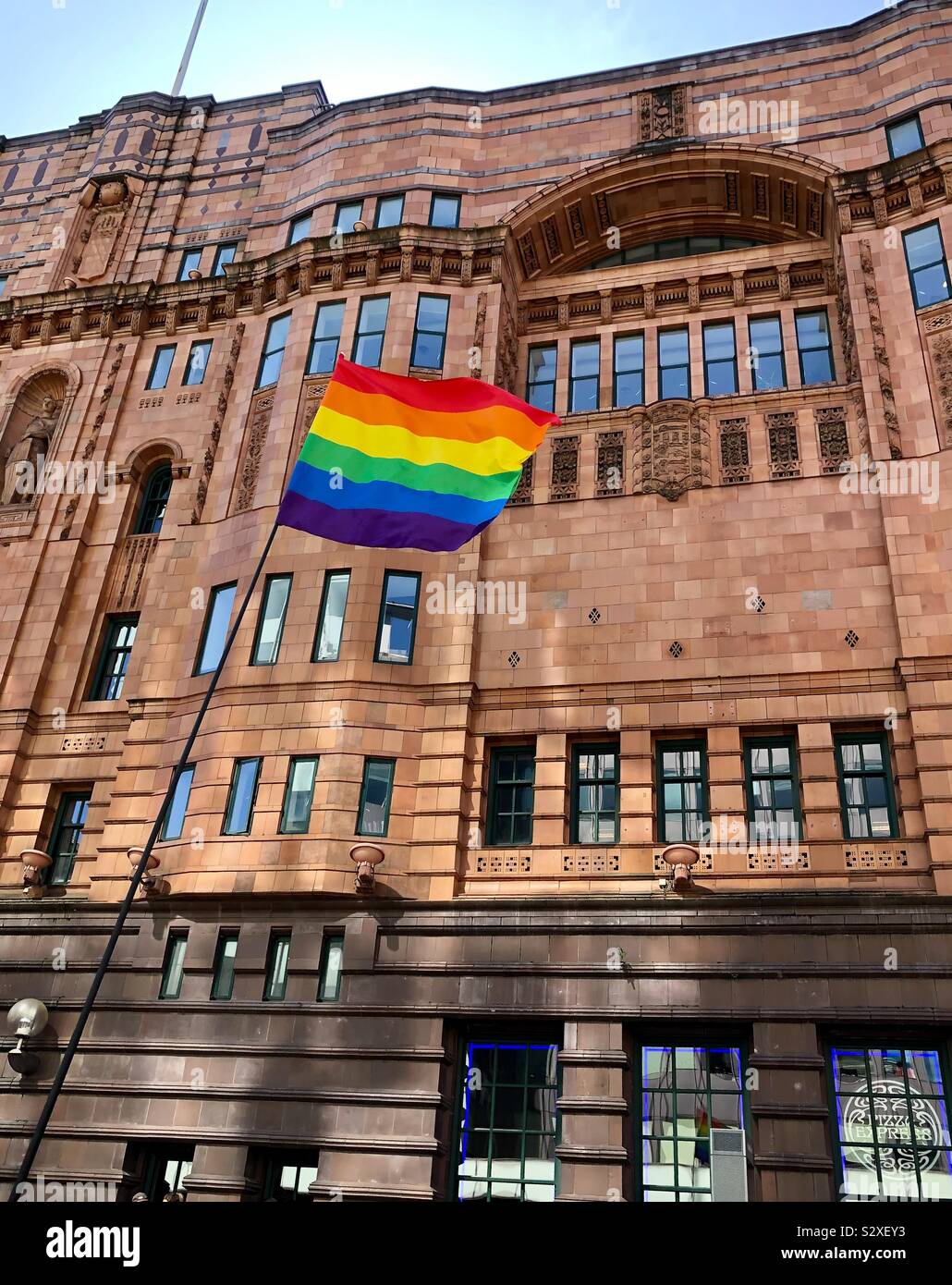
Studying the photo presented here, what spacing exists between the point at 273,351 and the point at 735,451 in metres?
13.2

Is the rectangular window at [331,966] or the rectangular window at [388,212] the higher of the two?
the rectangular window at [388,212]

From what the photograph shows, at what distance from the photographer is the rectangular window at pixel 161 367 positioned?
3080 cm

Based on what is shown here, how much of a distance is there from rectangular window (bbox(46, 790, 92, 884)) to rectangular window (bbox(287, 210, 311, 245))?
17.8m

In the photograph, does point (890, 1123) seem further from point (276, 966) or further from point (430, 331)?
point (430, 331)

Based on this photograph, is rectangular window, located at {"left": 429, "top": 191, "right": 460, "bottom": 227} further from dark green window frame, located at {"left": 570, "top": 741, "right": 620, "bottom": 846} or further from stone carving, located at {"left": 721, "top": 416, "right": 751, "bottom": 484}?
dark green window frame, located at {"left": 570, "top": 741, "right": 620, "bottom": 846}

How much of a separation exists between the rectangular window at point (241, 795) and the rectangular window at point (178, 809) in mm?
1060

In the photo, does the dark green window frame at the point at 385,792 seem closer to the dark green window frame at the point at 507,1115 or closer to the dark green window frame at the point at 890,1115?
the dark green window frame at the point at 507,1115

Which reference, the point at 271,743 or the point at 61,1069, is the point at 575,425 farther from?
the point at 61,1069

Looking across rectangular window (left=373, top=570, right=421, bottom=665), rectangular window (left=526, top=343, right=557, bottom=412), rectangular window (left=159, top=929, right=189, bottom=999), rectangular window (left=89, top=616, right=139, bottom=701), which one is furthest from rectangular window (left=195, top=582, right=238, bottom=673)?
rectangular window (left=526, top=343, right=557, bottom=412)

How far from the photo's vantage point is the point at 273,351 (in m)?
28.9

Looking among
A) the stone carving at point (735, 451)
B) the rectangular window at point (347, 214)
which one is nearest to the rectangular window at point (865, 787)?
the stone carving at point (735, 451)

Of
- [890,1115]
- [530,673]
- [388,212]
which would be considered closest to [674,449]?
[530,673]

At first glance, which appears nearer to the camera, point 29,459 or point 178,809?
point 178,809
